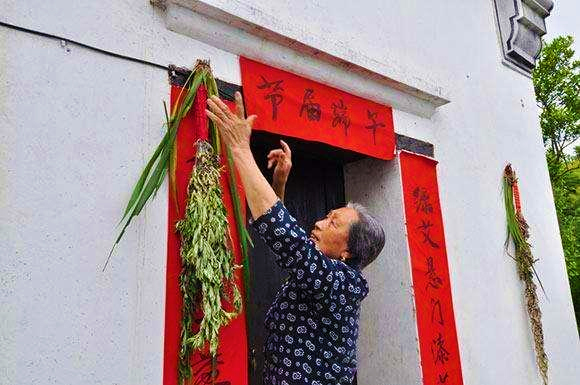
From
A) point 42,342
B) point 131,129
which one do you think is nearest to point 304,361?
point 42,342

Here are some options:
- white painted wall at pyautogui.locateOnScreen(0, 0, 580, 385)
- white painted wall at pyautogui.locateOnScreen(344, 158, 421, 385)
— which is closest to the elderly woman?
white painted wall at pyautogui.locateOnScreen(0, 0, 580, 385)

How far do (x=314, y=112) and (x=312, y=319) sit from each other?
3.43 ft

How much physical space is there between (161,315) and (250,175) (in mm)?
589

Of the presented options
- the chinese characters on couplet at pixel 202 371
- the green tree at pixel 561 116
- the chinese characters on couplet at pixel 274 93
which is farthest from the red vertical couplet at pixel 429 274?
the green tree at pixel 561 116

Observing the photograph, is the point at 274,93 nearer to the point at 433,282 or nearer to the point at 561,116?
the point at 433,282

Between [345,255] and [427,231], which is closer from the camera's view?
[345,255]

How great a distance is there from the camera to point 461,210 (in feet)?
10.3

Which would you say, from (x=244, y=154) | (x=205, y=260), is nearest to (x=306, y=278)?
(x=205, y=260)

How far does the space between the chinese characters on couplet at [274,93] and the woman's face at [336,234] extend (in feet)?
1.80

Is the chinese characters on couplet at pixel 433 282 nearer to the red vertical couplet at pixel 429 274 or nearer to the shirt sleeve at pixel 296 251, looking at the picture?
the red vertical couplet at pixel 429 274

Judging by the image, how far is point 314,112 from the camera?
2381mm

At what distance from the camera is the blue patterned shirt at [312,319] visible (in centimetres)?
162

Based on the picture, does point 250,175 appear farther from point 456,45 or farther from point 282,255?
point 456,45

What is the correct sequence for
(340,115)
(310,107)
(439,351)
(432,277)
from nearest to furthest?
(310,107) → (340,115) → (439,351) → (432,277)
